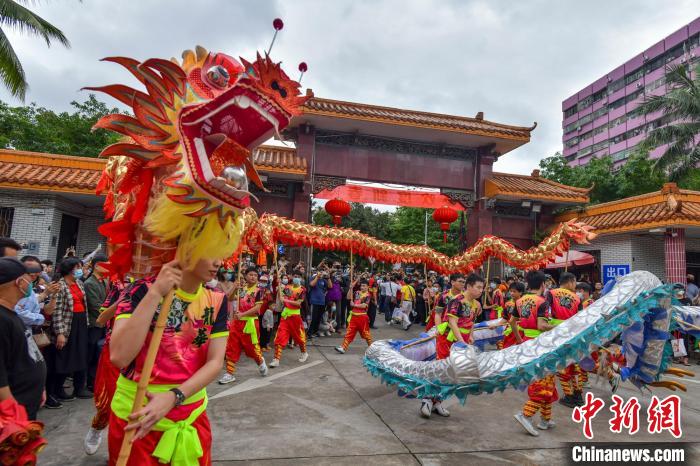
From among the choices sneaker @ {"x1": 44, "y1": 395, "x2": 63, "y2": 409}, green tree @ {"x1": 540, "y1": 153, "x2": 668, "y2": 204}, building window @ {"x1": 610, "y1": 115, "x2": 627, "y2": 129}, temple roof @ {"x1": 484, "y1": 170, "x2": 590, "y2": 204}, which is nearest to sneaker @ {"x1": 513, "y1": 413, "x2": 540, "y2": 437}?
sneaker @ {"x1": 44, "y1": 395, "x2": 63, "y2": 409}

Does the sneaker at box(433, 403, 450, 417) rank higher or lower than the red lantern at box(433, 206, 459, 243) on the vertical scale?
lower

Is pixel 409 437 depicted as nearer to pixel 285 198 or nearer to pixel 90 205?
pixel 285 198

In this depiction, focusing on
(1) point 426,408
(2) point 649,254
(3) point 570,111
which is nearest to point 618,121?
(3) point 570,111

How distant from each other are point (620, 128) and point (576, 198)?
35.2 meters

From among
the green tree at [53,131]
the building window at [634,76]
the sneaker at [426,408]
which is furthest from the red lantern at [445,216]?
the building window at [634,76]

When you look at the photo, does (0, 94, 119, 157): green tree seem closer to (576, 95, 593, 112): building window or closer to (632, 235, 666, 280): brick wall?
(632, 235, 666, 280): brick wall

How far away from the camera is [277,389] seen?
216 inches

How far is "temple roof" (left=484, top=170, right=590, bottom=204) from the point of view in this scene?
11.2m

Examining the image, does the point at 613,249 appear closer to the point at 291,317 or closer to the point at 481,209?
the point at 481,209

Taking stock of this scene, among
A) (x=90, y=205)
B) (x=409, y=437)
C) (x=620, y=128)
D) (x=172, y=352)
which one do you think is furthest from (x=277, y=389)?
(x=620, y=128)

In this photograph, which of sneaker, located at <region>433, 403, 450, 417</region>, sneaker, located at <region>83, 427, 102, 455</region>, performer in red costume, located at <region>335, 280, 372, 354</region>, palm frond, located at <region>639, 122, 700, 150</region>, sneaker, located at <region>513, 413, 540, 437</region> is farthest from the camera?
palm frond, located at <region>639, 122, 700, 150</region>

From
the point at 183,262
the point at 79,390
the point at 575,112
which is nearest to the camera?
the point at 183,262

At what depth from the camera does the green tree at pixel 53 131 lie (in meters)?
17.2

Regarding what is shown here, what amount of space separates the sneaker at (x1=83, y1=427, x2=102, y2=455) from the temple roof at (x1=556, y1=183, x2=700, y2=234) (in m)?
11.3
